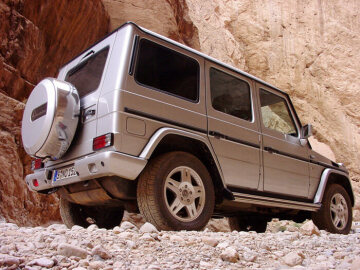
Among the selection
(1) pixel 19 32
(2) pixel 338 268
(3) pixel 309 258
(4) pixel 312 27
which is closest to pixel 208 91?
(3) pixel 309 258

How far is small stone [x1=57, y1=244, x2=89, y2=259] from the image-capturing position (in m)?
2.26

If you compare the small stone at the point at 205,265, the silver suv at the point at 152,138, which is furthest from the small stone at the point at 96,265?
the silver suv at the point at 152,138

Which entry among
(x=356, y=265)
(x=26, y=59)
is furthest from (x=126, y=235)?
(x=26, y=59)

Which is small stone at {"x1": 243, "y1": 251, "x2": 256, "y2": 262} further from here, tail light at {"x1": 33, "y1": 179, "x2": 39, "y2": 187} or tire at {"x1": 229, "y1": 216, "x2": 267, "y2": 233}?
tire at {"x1": 229, "y1": 216, "x2": 267, "y2": 233}

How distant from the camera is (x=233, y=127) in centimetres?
443

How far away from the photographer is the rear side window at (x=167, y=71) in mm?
3738

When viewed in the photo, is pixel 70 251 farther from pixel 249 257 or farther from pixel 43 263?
pixel 249 257

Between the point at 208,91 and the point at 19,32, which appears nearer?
the point at 208,91

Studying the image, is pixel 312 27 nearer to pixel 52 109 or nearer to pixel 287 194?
pixel 287 194

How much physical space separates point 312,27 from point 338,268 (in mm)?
25620

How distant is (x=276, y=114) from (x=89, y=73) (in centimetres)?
269

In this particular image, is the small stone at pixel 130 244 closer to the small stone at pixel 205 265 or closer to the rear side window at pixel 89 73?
the small stone at pixel 205 265

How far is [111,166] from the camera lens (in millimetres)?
3137

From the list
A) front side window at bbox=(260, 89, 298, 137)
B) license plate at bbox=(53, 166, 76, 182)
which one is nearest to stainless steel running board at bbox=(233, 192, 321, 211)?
front side window at bbox=(260, 89, 298, 137)
